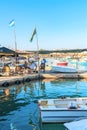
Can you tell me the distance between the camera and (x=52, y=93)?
84.3 feet

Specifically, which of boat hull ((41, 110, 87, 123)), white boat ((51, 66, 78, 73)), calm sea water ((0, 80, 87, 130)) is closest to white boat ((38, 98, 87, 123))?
boat hull ((41, 110, 87, 123))

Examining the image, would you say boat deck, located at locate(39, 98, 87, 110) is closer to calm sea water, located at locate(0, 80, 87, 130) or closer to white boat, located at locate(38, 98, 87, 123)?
white boat, located at locate(38, 98, 87, 123)

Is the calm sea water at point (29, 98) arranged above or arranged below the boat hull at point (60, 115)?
below

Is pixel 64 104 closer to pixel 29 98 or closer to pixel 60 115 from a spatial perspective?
pixel 60 115

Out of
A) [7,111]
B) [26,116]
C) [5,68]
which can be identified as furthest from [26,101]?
[5,68]

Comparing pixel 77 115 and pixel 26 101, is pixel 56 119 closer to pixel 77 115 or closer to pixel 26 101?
pixel 77 115

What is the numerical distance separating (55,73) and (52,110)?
22.3 m

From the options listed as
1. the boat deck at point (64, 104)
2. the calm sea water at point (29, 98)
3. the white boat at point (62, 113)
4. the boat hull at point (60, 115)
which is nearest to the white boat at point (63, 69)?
the calm sea water at point (29, 98)

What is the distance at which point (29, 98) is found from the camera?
2370 centimetres

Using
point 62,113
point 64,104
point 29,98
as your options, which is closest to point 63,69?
point 29,98

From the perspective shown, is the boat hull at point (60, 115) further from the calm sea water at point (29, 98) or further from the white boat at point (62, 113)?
the calm sea water at point (29, 98)

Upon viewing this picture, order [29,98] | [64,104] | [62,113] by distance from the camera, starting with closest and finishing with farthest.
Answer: [62,113]
[64,104]
[29,98]

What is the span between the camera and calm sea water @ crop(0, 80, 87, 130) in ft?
52.0

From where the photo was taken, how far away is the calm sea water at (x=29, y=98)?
1586 centimetres
